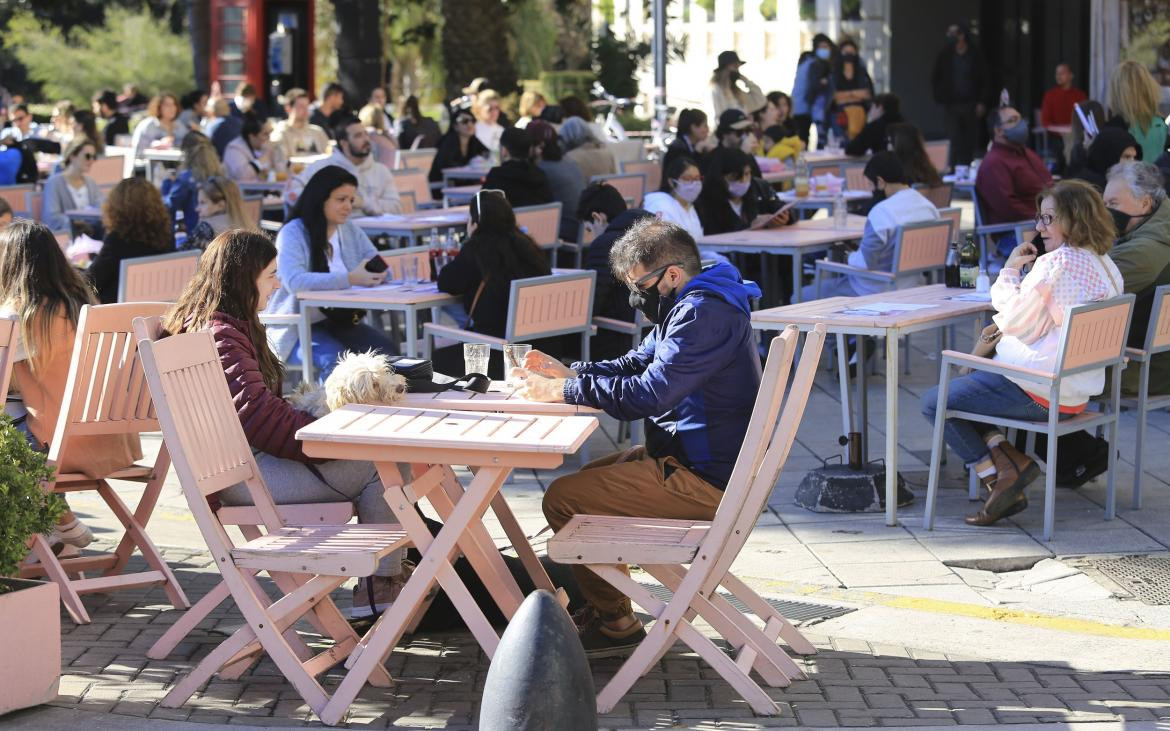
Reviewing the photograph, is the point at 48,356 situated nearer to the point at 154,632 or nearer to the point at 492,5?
the point at 154,632

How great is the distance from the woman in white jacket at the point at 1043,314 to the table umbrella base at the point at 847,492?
1.35ft

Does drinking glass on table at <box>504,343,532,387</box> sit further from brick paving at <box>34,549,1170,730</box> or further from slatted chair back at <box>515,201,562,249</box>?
slatted chair back at <box>515,201,562,249</box>

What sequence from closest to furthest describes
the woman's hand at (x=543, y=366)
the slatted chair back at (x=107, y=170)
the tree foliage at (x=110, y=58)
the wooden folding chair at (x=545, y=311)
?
the woman's hand at (x=543, y=366) → the wooden folding chair at (x=545, y=311) → the slatted chair back at (x=107, y=170) → the tree foliage at (x=110, y=58)

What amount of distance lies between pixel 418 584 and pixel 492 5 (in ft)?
76.7

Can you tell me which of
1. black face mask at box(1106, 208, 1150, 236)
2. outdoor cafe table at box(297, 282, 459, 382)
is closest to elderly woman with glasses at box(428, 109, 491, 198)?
outdoor cafe table at box(297, 282, 459, 382)

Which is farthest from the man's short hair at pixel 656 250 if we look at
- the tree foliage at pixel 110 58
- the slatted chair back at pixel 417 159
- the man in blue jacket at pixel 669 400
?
the tree foliage at pixel 110 58

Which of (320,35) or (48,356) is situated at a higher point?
(320,35)

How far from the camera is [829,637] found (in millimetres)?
5492

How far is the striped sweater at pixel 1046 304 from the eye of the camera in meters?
6.74

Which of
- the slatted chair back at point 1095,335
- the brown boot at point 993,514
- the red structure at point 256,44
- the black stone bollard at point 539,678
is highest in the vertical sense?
the red structure at point 256,44

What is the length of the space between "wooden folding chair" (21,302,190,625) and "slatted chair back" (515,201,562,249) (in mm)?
5288

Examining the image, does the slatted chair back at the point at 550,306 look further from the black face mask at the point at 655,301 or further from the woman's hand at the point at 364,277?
the black face mask at the point at 655,301

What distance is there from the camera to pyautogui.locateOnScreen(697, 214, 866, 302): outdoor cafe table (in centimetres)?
1010

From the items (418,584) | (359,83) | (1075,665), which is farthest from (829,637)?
(359,83)
